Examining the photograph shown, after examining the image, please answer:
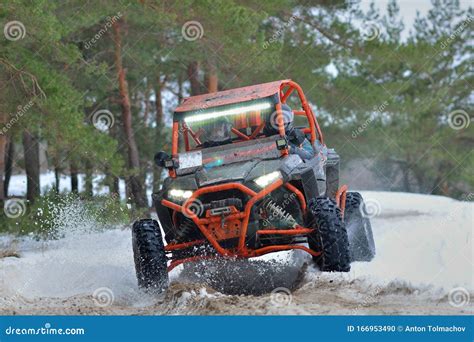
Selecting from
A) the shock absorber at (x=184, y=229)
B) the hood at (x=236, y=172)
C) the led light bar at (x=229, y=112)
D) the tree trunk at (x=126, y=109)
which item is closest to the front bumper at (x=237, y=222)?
the hood at (x=236, y=172)

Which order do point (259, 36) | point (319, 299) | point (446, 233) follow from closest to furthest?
point (319, 299)
point (446, 233)
point (259, 36)

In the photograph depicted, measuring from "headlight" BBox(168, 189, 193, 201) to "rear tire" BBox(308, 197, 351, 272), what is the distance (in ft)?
4.52

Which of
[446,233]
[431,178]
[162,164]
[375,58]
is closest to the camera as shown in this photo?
[162,164]

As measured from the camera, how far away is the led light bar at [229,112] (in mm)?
10789

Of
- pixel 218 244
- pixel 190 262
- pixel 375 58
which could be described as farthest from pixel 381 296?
pixel 375 58

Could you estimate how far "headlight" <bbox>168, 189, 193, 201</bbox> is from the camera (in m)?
9.85

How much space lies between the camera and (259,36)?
2062cm

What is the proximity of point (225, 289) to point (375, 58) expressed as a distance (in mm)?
16331

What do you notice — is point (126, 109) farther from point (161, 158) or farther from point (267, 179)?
point (267, 179)

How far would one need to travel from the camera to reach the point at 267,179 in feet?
31.6

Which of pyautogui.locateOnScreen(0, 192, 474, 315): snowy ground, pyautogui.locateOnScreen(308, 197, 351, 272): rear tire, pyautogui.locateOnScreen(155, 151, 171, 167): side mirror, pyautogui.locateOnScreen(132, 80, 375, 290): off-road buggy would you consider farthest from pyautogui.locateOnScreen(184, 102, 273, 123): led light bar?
pyautogui.locateOnScreen(0, 192, 474, 315): snowy ground

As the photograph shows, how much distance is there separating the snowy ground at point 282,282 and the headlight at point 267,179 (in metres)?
1.17

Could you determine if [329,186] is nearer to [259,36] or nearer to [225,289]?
[225,289]

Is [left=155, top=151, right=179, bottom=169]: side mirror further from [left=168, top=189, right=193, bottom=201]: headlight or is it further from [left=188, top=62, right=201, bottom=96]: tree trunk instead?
[left=188, top=62, right=201, bottom=96]: tree trunk
